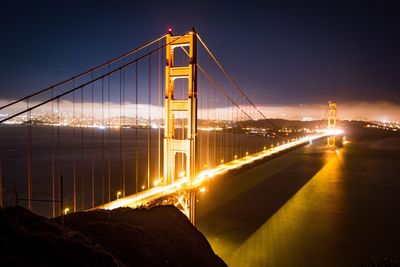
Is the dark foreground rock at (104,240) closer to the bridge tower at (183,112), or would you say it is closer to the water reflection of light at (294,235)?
the bridge tower at (183,112)

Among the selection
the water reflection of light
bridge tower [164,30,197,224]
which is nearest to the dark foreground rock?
bridge tower [164,30,197,224]

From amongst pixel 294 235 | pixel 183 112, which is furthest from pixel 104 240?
pixel 294 235

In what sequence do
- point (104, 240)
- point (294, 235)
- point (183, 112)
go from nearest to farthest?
point (104, 240), point (183, 112), point (294, 235)

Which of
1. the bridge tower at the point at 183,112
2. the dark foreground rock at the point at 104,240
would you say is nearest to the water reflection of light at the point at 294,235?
the bridge tower at the point at 183,112

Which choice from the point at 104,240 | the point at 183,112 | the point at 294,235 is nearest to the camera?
the point at 104,240

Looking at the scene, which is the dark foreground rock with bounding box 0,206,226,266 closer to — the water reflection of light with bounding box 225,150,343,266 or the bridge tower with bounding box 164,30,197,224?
the bridge tower with bounding box 164,30,197,224

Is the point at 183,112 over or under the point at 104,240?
over

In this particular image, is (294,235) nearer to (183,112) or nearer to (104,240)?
(183,112)
